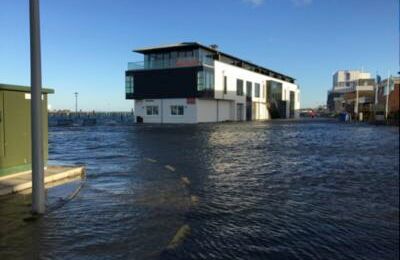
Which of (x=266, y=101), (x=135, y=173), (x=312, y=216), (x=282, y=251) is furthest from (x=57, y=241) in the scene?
(x=266, y=101)

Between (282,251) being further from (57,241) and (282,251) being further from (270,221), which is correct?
(57,241)

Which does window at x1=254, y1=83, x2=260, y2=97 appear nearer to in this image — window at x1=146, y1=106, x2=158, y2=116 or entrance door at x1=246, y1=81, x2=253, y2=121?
entrance door at x1=246, y1=81, x2=253, y2=121

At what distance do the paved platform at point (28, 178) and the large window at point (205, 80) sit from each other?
1847 inches

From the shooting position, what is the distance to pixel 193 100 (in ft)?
195

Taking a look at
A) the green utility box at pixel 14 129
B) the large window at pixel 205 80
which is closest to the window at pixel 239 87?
the large window at pixel 205 80

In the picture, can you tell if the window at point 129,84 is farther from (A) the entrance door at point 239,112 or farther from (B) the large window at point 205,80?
(A) the entrance door at point 239,112

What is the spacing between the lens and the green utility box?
9883 mm

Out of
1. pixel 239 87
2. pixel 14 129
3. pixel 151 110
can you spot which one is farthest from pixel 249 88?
pixel 14 129

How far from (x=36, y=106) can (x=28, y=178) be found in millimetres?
3303

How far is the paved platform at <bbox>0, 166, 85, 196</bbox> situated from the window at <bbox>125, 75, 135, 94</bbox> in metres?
51.4

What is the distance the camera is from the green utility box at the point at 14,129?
389 inches

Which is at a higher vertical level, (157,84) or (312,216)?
(157,84)

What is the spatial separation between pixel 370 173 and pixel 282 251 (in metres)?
7.97

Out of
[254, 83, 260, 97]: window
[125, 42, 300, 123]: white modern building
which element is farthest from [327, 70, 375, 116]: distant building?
[125, 42, 300, 123]: white modern building
